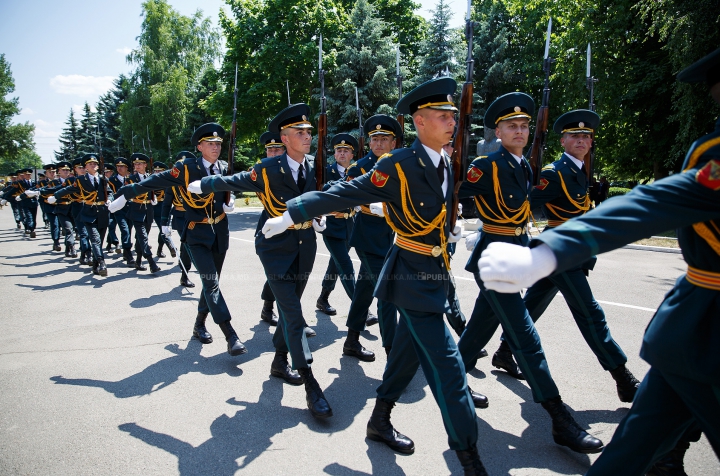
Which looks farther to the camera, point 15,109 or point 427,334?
point 15,109

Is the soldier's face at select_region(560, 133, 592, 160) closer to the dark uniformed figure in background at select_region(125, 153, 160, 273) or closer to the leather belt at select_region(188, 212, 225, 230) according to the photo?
the leather belt at select_region(188, 212, 225, 230)

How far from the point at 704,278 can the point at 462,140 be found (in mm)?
2021

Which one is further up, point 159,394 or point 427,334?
point 427,334

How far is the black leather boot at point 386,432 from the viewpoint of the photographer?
3113 millimetres

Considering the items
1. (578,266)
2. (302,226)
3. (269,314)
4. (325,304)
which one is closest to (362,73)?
(325,304)

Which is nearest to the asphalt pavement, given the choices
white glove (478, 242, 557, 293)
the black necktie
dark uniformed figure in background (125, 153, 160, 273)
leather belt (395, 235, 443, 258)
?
leather belt (395, 235, 443, 258)

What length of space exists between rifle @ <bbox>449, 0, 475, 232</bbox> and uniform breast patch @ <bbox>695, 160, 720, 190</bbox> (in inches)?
67.3

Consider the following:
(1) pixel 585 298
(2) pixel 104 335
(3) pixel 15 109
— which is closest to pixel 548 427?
(1) pixel 585 298

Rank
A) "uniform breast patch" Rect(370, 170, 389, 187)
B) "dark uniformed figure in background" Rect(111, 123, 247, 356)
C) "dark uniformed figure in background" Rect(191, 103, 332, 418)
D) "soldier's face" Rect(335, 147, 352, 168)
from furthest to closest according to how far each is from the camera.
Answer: "soldier's face" Rect(335, 147, 352, 168) → "dark uniformed figure in background" Rect(111, 123, 247, 356) → "dark uniformed figure in background" Rect(191, 103, 332, 418) → "uniform breast patch" Rect(370, 170, 389, 187)

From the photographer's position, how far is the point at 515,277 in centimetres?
156

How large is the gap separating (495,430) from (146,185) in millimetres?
4044

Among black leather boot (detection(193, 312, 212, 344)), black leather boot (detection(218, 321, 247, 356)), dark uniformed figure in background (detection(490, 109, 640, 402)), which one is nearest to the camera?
dark uniformed figure in background (detection(490, 109, 640, 402))

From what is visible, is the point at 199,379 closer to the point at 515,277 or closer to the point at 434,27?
the point at 515,277

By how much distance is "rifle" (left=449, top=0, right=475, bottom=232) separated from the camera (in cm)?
329
